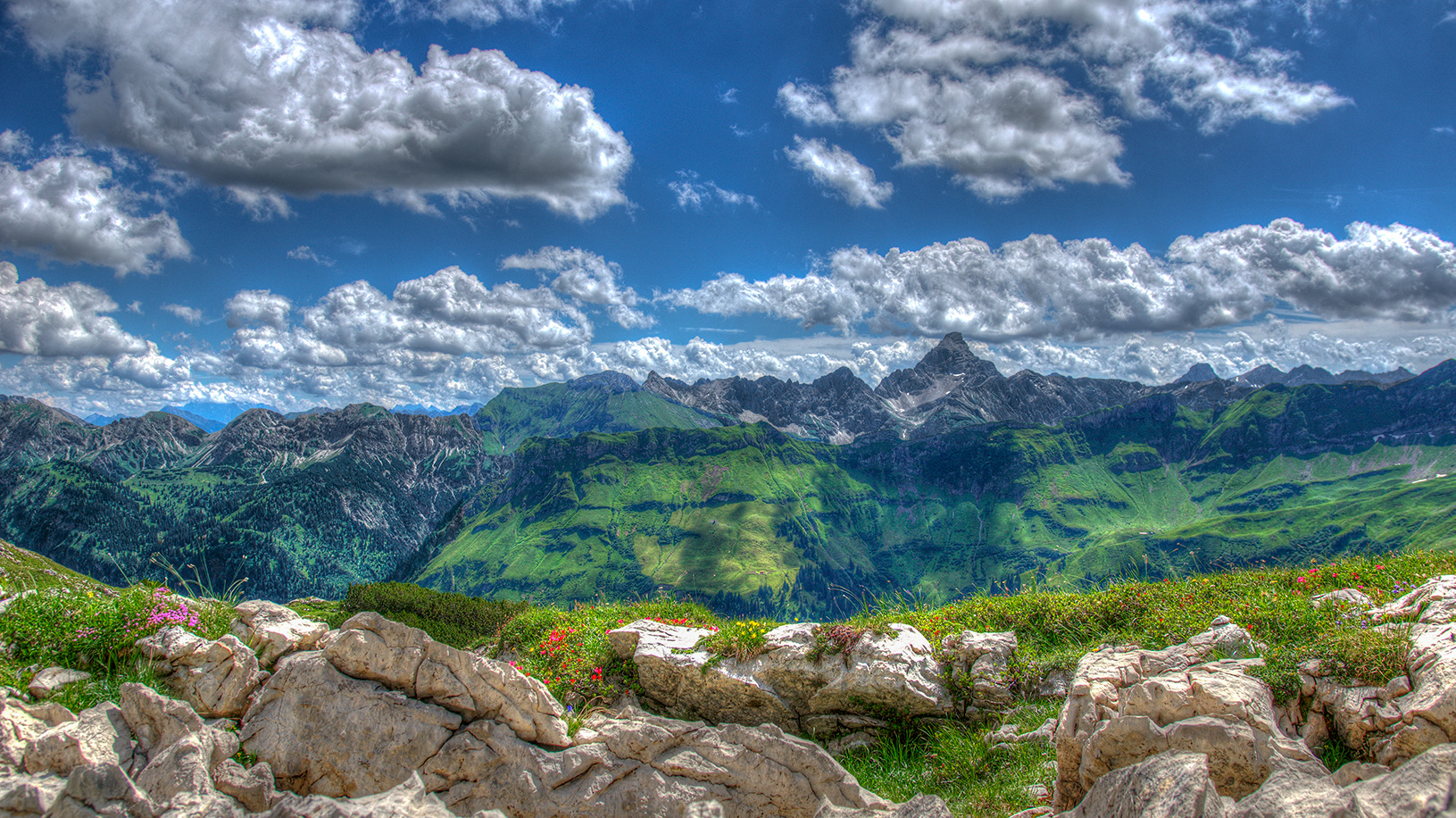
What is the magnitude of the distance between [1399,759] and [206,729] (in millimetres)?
14687

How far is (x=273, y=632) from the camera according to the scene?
1084cm

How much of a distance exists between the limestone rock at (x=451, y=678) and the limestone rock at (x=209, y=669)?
1.31 metres

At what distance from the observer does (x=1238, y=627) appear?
10820mm

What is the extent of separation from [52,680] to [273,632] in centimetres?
280

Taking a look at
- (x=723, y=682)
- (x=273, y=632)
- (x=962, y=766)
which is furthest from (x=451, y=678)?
(x=962, y=766)

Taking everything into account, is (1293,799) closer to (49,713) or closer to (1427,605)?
(1427,605)

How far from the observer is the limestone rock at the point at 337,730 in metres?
8.95

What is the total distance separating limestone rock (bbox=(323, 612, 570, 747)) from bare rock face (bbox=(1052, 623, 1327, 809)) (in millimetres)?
7457

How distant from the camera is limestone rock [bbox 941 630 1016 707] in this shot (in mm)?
12789

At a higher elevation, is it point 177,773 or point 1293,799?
point 1293,799

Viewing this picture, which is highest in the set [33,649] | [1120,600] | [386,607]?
[33,649]

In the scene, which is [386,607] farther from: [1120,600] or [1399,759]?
[1399,759]

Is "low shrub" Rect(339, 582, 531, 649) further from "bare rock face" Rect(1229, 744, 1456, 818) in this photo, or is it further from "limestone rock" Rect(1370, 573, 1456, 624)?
"limestone rock" Rect(1370, 573, 1456, 624)

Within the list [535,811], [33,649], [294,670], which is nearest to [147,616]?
[33,649]
